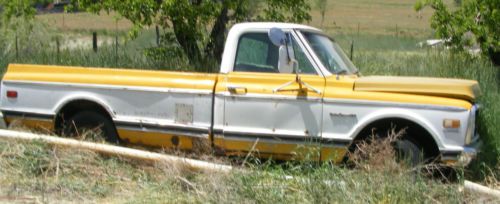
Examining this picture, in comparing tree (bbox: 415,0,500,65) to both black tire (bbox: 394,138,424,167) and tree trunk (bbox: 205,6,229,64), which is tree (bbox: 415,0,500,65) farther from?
black tire (bbox: 394,138,424,167)

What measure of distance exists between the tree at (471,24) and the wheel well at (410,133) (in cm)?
448

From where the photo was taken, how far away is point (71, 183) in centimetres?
718

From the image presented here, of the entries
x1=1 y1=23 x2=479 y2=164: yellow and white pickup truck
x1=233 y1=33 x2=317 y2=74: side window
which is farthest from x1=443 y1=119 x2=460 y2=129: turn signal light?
x1=233 y1=33 x2=317 y2=74: side window

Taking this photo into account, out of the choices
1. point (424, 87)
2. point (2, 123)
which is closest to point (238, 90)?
point (424, 87)

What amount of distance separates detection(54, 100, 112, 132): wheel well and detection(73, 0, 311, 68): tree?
3.72 m

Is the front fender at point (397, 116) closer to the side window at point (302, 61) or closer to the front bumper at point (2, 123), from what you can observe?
the side window at point (302, 61)

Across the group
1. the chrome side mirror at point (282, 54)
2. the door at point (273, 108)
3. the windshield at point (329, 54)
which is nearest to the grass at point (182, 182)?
the door at point (273, 108)

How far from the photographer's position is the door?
7.48 m

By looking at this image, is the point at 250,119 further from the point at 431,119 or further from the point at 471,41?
the point at 471,41

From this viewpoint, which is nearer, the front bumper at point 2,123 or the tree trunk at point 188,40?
the front bumper at point 2,123

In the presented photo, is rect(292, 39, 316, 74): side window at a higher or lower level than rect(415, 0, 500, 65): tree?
lower

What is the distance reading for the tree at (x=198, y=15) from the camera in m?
12.2

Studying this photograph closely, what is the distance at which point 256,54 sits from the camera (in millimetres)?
8031

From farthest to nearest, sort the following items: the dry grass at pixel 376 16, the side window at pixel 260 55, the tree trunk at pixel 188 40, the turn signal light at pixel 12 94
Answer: the dry grass at pixel 376 16 < the tree trunk at pixel 188 40 < the turn signal light at pixel 12 94 < the side window at pixel 260 55
